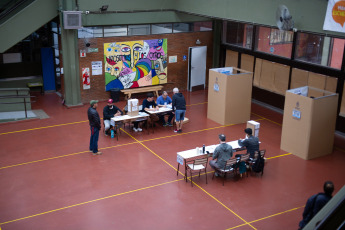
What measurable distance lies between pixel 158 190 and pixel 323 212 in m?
7.11

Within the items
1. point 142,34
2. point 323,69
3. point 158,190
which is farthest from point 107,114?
point 323,69

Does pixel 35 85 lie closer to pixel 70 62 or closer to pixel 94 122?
pixel 70 62

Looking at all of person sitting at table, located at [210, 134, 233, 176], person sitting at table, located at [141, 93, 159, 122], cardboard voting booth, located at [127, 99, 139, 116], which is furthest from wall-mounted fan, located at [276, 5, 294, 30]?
cardboard voting booth, located at [127, 99, 139, 116]

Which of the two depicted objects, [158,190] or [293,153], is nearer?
[158,190]

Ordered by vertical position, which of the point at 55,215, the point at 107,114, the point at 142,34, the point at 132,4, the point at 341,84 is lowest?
the point at 55,215

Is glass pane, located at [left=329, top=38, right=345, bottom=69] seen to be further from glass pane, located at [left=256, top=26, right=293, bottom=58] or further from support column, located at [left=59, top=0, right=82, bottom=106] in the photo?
support column, located at [left=59, top=0, right=82, bottom=106]

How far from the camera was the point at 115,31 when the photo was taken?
17.8 metres

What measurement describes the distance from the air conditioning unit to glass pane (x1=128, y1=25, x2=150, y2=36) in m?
2.70

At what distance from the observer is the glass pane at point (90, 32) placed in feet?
56.1

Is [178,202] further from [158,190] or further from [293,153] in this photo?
[293,153]

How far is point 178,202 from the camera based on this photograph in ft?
32.8

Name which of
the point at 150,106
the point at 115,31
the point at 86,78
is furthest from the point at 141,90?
the point at 150,106

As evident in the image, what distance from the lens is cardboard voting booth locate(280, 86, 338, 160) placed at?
1234 centimetres

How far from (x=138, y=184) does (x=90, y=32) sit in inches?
344
